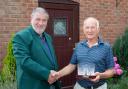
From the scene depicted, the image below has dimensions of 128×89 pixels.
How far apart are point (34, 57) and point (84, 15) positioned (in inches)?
182

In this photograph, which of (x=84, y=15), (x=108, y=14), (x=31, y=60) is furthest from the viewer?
(x=108, y=14)

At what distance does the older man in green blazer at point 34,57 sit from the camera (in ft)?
13.8

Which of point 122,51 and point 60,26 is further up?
point 60,26

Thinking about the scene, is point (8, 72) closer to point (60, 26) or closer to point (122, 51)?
point (60, 26)

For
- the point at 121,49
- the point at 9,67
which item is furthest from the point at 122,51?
the point at 9,67

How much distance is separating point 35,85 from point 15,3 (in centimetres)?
362

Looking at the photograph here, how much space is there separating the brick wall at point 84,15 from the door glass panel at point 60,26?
1.41 feet

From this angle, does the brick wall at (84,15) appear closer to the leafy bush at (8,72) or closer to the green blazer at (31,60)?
the leafy bush at (8,72)

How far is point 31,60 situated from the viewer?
420 centimetres

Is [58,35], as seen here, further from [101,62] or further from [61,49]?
[101,62]

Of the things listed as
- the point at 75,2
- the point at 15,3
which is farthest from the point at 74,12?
the point at 15,3

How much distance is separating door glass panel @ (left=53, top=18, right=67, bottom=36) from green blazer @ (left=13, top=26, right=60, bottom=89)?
12.9ft

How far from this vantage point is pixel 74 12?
8.63 meters

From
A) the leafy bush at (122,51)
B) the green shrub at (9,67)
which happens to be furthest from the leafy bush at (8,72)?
the leafy bush at (122,51)
